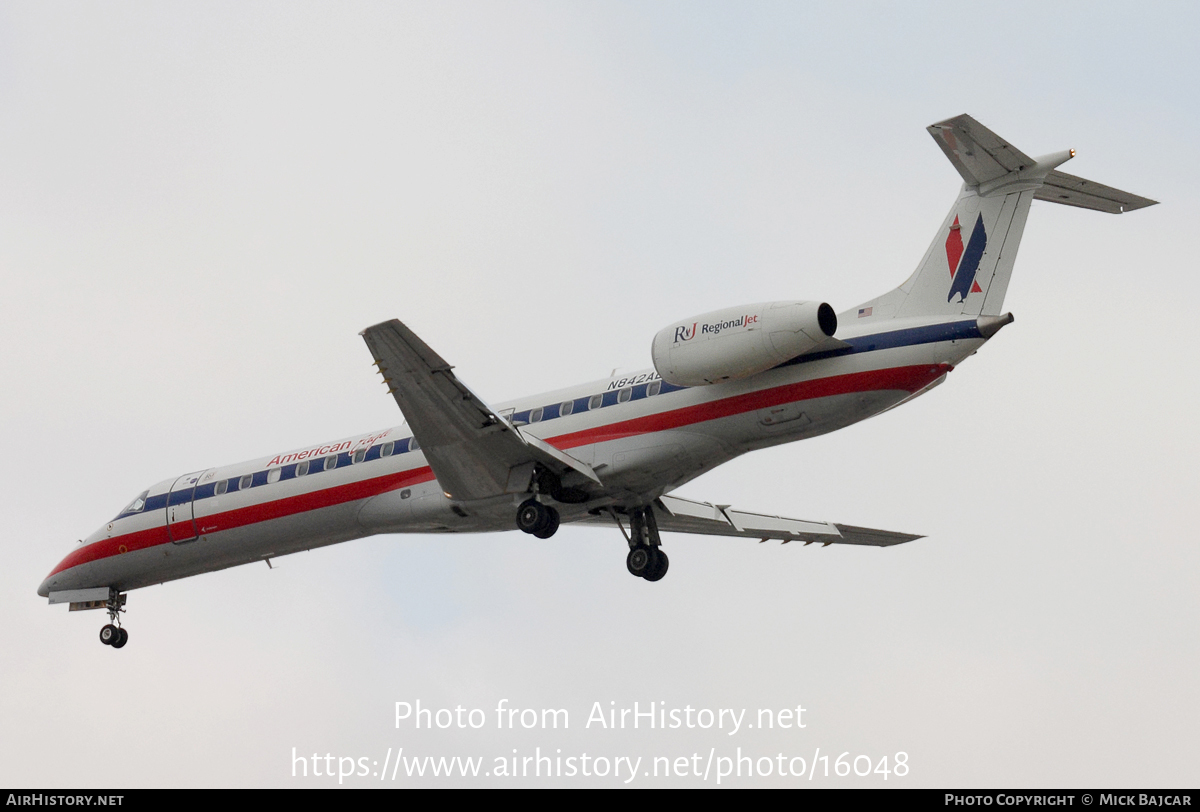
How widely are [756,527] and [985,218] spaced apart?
356 inches

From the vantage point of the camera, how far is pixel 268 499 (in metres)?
27.5

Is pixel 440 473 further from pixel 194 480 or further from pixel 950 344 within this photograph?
pixel 950 344

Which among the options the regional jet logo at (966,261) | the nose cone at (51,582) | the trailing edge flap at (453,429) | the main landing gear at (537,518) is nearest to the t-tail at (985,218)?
the regional jet logo at (966,261)

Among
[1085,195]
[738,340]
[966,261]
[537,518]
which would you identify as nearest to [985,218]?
[966,261]

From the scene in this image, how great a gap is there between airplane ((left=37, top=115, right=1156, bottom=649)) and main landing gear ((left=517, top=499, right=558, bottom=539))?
0.04 metres

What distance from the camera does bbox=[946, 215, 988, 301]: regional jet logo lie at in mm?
21859

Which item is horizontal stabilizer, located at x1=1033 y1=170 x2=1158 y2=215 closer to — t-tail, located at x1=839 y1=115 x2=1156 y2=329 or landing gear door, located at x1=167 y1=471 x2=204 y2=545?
t-tail, located at x1=839 y1=115 x2=1156 y2=329

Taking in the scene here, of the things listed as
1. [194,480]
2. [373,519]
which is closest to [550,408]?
[373,519]

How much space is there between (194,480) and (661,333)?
10988 mm

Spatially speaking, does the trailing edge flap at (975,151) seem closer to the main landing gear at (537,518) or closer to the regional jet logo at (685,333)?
the regional jet logo at (685,333)

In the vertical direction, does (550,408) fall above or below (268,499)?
above

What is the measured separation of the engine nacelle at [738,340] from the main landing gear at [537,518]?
10.8 ft

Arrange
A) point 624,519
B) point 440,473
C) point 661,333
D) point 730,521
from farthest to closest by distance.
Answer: point 730,521 → point 624,519 → point 440,473 → point 661,333

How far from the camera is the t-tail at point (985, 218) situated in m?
21.5
